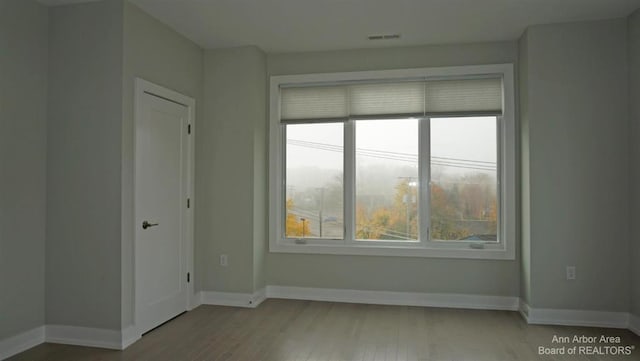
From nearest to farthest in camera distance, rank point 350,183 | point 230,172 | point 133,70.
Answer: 1. point 133,70
2. point 230,172
3. point 350,183

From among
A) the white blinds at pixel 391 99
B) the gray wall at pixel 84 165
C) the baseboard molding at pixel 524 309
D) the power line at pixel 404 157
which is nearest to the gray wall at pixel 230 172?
the white blinds at pixel 391 99

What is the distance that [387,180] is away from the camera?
16.3 ft

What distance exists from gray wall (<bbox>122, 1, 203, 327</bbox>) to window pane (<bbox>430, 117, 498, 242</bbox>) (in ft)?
9.11

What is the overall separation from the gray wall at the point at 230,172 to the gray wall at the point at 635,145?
11.8 feet

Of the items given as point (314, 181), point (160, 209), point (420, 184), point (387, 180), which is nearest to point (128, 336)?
point (160, 209)

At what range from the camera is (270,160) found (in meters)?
5.11

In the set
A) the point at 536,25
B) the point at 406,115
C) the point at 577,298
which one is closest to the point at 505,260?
the point at 577,298

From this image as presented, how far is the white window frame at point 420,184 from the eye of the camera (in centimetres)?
462

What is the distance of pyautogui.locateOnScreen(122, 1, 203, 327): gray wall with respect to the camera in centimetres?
363

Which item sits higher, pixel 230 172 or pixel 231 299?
pixel 230 172

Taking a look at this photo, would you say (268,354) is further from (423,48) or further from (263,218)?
(423,48)

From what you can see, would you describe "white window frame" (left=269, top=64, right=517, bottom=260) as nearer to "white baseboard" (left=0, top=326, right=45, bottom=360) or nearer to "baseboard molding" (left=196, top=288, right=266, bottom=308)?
"baseboard molding" (left=196, top=288, right=266, bottom=308)

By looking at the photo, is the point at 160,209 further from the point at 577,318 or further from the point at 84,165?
the point at 577,318

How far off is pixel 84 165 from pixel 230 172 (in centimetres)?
154
